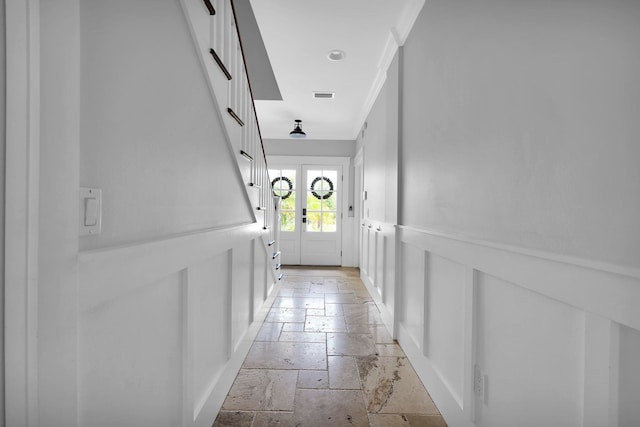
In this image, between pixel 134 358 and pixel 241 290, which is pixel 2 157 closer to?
pixel 134 358

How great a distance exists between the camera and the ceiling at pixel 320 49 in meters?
2.33

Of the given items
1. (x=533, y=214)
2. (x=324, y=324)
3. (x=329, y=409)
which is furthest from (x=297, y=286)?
(x=533, y=214)

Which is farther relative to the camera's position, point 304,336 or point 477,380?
point 304,336

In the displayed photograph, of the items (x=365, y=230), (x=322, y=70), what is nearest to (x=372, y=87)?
(x=322, y=70)

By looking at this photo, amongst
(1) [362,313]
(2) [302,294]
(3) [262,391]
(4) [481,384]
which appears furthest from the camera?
(2) [302,294]

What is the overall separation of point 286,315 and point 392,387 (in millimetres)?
1368

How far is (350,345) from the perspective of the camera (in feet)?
7.88

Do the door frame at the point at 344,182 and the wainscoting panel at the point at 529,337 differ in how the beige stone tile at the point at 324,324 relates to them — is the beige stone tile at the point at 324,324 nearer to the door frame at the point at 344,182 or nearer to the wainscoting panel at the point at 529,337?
the wainscoting panel at the point at 529,337

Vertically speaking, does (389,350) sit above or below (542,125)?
below

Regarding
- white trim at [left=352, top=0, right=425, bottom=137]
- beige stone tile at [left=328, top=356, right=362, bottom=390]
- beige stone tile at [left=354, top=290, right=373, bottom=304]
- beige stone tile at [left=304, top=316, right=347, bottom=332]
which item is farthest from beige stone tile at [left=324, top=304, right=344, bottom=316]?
white trim at [left=352, top=0, right=425, bottom=137]

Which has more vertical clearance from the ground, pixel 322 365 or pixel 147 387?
pixel 147 387

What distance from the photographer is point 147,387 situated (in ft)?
3.21

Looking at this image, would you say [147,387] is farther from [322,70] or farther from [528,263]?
[322,70]

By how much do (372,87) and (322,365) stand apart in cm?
290
